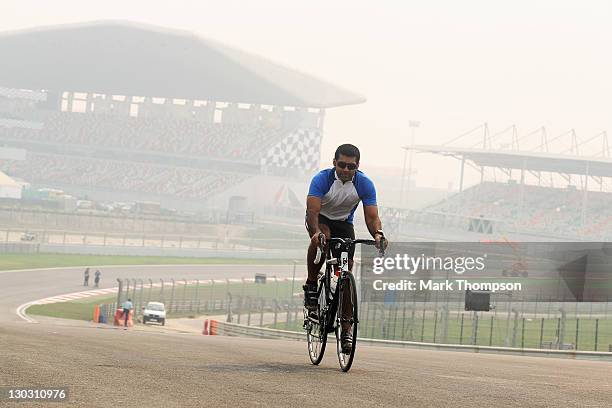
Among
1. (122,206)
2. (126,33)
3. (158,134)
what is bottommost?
(122,206)

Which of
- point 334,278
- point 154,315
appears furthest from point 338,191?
point 154,315

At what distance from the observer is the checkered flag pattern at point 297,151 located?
477ft

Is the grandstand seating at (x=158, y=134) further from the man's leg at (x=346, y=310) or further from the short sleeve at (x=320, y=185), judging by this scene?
the man's leg at (x=346, y=310)

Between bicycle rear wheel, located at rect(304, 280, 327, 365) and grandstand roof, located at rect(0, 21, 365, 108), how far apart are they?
442 feet

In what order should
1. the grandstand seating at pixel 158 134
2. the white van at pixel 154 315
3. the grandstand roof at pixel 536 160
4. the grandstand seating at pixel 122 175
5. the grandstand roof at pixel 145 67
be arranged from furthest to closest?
the grandstand seating at pixel 158 134
the grandstand roof at pixel 145 67
the grandstand seating at pixel 122 175
the grandstand roof at pixel 536 160
the white van at pixel 154 315

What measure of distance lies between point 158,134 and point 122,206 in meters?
32.7

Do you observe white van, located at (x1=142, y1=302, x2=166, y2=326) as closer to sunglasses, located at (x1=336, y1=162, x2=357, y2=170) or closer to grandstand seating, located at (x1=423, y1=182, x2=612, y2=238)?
sunglasses, located at (x1=336, y1=162, x2=357, y2=170)

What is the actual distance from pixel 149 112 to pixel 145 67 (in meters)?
7.63

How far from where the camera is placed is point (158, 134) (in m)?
146

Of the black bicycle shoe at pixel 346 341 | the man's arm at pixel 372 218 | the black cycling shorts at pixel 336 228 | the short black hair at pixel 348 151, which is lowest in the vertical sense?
the black bicycle shoe at pixel 346 341

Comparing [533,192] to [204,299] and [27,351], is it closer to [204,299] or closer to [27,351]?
[204,299]

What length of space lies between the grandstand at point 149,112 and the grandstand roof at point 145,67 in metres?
0.14

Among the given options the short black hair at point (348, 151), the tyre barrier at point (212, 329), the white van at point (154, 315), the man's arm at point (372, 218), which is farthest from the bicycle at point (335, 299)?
the white van at point (154, 315)

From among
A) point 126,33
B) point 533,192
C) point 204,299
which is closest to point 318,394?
point 204,299
